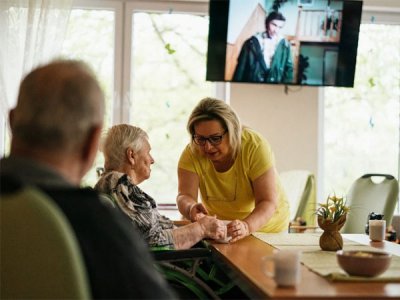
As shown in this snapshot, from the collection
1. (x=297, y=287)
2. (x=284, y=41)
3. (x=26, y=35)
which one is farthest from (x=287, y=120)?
(x=297, y=287)

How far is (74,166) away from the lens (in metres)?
1.48

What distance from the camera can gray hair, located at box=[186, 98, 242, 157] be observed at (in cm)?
315

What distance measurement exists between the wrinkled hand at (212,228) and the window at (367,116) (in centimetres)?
263

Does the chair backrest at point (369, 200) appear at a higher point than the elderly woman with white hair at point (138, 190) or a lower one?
lower

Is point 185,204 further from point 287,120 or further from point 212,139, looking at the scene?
point 287,120

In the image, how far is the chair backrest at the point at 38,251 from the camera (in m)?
1.32

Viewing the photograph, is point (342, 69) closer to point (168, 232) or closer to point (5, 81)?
point (5, 81)

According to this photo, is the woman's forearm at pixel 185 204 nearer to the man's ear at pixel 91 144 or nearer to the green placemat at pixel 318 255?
the green placemat at pixel 318 255

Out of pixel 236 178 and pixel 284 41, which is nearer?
pixel 236 178

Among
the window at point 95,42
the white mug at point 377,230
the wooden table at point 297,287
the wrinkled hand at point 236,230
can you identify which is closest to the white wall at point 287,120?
the window at point 95,42

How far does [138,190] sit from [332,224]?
0.73 meters

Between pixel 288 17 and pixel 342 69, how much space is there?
0.52m

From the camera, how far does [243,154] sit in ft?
10.5

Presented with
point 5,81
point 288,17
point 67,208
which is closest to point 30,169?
point 67,208
